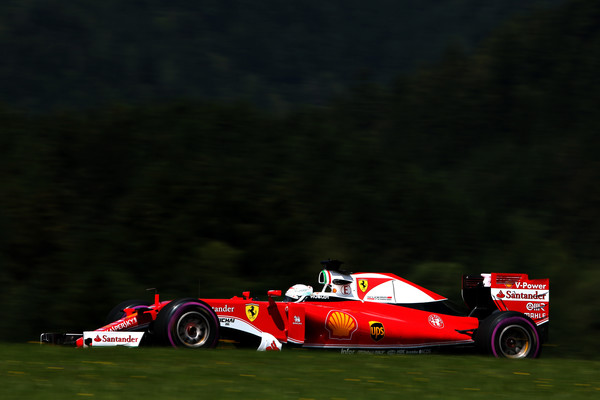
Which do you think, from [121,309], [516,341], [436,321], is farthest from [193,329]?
[516,341]

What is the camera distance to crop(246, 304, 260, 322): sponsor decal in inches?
467

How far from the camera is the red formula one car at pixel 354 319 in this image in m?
11.2

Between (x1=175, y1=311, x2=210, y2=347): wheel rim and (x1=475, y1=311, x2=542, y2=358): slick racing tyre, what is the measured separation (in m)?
4.35

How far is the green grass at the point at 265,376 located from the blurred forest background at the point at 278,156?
3741 millimetres

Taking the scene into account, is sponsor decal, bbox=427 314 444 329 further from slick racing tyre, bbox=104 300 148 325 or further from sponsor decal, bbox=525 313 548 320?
slick racing tyre, bbox=104 300 148 325

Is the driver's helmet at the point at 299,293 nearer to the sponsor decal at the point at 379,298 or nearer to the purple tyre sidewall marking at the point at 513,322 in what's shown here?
the sponsor decal at the point at 379,298

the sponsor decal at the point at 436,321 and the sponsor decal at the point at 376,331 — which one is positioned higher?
the sponsor decal at the point at 436,321

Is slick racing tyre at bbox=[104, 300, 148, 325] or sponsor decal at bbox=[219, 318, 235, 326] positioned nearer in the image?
sponsor decal at bbox=[219, 318, 235, 326]

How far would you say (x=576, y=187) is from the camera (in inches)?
2154

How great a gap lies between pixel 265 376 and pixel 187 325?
2649mm

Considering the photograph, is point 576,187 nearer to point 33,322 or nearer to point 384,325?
point 33,322

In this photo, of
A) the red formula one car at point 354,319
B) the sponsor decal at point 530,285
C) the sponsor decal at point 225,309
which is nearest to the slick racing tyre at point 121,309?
the red formula one car at point 354,319

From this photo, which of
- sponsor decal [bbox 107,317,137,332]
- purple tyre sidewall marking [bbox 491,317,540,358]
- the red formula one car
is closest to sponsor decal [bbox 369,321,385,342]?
the red formula one car

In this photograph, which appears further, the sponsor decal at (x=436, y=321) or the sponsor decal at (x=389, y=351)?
the sponsor decal at (x=436, y=321)
